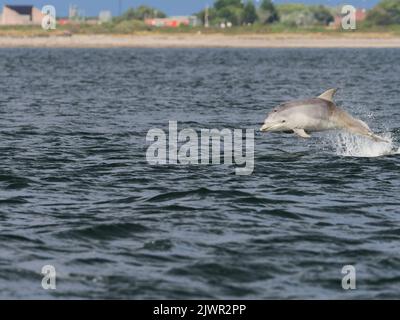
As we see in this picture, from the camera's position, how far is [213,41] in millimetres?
170875

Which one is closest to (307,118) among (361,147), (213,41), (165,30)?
(361,147)

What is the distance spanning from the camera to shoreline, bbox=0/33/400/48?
531 ft

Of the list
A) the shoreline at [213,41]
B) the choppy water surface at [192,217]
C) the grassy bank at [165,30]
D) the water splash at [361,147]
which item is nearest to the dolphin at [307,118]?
the choppy water surface at [192,217]

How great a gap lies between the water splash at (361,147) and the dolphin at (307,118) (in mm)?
1399

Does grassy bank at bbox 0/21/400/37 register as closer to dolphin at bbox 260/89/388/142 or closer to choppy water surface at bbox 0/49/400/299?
choppy water surface at bbox 0/49/400/299

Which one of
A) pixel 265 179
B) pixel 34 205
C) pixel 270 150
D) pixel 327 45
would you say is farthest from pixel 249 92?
pixel 327 45

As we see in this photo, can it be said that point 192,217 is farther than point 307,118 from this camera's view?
No

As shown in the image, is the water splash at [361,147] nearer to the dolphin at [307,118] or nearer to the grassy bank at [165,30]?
the dolphin at [307,118]

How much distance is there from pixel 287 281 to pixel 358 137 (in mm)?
11986

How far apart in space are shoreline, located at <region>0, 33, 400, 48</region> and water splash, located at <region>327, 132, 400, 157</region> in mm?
135002

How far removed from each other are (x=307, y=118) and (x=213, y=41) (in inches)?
5963

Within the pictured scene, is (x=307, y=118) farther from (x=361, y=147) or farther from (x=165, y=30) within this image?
(x=165, y=30)
